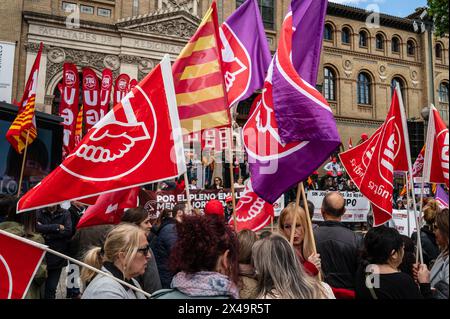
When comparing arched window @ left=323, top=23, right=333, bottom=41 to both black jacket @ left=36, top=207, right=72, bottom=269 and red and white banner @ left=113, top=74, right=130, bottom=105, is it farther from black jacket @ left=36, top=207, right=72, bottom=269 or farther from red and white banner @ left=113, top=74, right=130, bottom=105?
black jacket @ left=36, top=207, right=72, bottom=269

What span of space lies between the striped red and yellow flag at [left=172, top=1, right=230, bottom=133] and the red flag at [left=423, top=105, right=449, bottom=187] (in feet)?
7.42

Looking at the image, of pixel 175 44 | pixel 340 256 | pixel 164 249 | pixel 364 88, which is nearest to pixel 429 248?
pixel 340 256

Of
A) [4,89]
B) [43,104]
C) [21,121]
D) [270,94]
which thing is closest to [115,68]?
[43,104]

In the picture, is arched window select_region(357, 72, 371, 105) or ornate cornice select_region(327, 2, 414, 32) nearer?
ornate cornice select_region(327, 2, 414, 32)

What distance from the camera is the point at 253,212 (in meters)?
5.32

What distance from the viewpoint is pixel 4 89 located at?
56.2ft

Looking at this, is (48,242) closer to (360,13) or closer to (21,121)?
(21,121)

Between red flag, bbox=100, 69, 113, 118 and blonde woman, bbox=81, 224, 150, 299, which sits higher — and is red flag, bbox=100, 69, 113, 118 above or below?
above

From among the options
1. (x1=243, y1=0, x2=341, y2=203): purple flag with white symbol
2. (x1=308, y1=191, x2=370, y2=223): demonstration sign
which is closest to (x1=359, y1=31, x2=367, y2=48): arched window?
(x1=308, y1=191, x2=370, y2=223): demonstration sign

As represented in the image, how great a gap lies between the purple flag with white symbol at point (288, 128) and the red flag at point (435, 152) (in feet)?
5.37

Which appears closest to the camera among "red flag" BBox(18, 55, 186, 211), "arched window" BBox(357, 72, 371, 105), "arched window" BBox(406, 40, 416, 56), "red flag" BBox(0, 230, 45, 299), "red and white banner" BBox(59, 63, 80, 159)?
"red flag" BBox(0, 230, 45, 299)

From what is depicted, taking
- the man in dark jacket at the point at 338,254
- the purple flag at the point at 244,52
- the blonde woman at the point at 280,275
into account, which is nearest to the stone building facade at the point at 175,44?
the purple flag at the point at 244,52

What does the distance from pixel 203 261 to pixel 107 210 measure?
206 cm

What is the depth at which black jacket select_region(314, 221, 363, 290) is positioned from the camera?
3.52 metres
